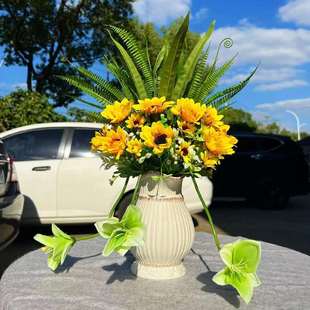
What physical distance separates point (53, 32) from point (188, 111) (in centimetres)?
1774

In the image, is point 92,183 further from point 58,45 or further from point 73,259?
point 58,45

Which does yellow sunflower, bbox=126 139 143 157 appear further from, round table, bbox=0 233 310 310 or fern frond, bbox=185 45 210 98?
round table, bbox=0 233 310 310

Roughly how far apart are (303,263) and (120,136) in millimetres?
1091

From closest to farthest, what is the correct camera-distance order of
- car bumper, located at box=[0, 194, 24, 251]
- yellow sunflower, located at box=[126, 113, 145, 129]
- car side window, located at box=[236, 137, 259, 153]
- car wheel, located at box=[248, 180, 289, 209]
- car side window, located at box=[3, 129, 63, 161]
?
yellow sunflower, located at box=[126, 113, 145, 129] < car bumper, located at box=[0, 194, 24, 251] < car side window, located at box=[3, 129, 63, 161] < car wheel, located at box=[248, 180, 289, 209] < car side window, located at box=[236, 137, 259, 153]

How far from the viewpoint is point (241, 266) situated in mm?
1710

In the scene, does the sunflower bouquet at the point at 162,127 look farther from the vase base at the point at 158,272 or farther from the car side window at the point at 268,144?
the car side window at the point at 268,144

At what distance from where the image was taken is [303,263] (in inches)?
89.4

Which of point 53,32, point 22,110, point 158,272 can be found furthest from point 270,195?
point 53,32

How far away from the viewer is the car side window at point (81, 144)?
234 inches

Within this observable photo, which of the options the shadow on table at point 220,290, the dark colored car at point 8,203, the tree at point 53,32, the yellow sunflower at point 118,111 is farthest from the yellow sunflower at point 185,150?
the tree at point 53,32

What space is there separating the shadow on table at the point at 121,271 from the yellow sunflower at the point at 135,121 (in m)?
0.60

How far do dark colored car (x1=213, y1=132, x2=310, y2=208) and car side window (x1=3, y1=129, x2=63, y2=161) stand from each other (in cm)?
463

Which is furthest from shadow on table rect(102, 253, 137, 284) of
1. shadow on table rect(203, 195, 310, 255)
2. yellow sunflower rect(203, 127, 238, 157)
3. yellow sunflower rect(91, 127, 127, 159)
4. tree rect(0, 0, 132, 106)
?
tree rect(0, 0, 132, 106)

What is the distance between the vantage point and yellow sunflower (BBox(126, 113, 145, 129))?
6.20 ft
